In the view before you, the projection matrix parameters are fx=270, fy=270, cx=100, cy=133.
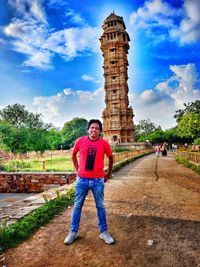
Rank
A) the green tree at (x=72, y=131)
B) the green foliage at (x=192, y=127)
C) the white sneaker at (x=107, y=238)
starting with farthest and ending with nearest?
the green tree at (x=72, y=131), the green foliage at (x=192, y=127), the white sneaker at (x=107, y=238)

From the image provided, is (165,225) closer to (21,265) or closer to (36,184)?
(21,265)

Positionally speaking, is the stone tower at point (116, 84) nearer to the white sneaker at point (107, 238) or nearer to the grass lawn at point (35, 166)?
the grass lawn at point (35, 166)

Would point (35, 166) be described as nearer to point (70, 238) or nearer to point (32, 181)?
point (32, 181)

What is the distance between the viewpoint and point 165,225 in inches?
193

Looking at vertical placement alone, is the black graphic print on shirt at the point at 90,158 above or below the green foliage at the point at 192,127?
below

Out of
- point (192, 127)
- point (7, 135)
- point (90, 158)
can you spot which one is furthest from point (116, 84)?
point (90, 158)

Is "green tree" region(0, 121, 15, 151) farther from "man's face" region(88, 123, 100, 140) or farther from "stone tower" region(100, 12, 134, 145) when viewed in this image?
"man's face" region(88, 123, 100, 140)

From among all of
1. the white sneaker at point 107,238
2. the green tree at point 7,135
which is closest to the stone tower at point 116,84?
the green tree at point 7,135

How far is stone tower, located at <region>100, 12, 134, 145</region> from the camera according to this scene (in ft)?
184

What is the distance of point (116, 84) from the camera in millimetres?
57125

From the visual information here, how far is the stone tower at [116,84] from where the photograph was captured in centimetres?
5600

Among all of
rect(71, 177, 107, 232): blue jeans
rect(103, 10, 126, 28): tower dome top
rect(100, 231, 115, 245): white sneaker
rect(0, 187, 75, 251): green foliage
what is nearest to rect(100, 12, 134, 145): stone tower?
rect(103, 10, 126, 28): tower dome top

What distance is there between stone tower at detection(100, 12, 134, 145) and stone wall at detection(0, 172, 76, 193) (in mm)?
40867

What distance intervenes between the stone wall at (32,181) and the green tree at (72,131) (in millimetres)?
62244
